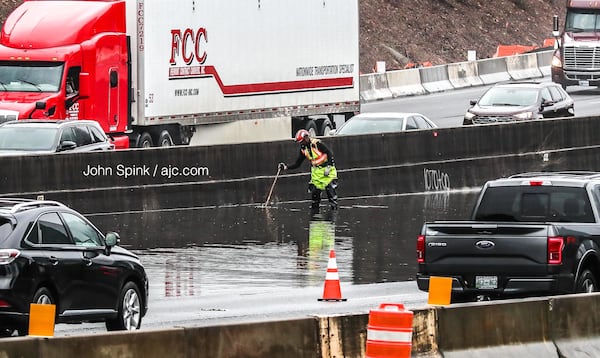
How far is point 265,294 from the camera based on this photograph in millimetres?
19859

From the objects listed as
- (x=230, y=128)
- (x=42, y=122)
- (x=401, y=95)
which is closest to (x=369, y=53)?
(x=401, y=95)

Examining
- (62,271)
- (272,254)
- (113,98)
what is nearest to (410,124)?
(113,98)

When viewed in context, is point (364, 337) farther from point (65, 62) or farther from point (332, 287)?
point (65, 62)

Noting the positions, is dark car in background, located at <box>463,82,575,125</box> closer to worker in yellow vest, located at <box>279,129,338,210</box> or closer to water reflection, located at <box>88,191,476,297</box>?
water reflection, located at <box>88,191,476,297</box>

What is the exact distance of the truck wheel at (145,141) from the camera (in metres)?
36.1

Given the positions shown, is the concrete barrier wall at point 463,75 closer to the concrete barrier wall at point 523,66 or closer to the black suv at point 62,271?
the concrete barrier wall at point 523,66

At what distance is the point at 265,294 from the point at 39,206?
193 inches

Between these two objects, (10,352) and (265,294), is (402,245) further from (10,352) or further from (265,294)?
(10,352)

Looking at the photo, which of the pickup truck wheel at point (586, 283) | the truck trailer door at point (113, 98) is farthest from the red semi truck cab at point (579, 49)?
the pickup truck wheel at point (586, 283)

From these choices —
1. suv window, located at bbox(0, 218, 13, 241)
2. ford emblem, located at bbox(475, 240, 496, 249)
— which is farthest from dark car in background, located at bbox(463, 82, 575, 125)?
suv window, located at bbox(0, 218, 13, 241)

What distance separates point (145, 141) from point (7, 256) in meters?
21.9

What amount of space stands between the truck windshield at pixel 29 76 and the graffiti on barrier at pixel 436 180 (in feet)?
25.0

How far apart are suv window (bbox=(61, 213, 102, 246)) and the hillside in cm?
4461

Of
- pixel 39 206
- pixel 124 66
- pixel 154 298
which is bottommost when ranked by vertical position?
pixel 154 298
